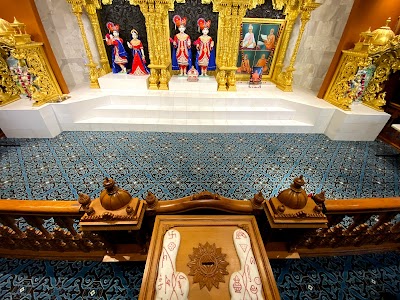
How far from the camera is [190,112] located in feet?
16.1

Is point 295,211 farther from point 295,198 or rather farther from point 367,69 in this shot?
point 367,69

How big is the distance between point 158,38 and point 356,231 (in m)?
5.80

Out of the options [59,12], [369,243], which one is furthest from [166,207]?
[59,12]

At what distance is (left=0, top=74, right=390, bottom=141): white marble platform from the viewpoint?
427cm

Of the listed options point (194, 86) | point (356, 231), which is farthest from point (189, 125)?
point (356, 231)

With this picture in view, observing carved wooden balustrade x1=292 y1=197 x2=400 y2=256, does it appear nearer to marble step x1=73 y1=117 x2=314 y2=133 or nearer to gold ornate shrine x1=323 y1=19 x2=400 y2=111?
marble step x1=73 y1=117 x2=314 y2=133

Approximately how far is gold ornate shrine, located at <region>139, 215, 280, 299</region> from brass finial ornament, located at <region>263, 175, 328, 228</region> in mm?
200

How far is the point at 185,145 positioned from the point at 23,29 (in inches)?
178

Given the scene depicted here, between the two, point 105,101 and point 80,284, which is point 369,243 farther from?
point 105,101

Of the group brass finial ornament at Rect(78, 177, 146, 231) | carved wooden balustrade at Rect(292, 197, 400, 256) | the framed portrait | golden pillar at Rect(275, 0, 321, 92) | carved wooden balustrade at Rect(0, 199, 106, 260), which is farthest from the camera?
the framed portrait

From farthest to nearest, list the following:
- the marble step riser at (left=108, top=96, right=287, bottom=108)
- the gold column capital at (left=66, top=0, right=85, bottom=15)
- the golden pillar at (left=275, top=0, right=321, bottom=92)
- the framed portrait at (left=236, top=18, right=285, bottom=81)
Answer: the framed portrait at (left=236, top=18, right=285, bottom=81), the marble step riser at (left=108, top=96, right=287, bottom=108), the golden pillar at (left=275, top=0, right=321, bottom=92), the gold column capital at (left=66, top=0, right=85, bottom=15)

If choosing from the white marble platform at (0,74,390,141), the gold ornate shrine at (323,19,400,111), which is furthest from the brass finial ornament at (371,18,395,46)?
the white marble platform at (0,74,390,141)

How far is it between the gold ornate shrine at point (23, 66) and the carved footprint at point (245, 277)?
17.0 feet

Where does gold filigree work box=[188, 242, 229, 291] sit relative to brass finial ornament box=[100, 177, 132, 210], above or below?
below
